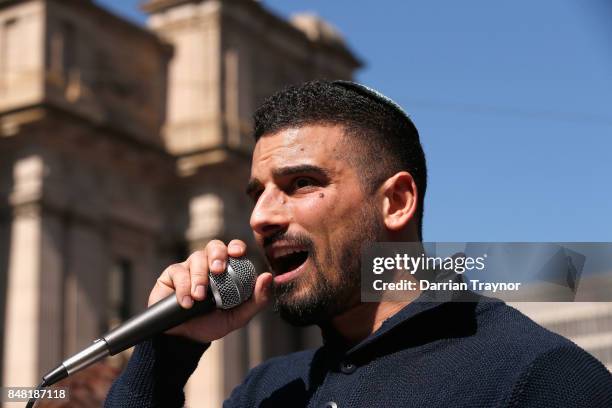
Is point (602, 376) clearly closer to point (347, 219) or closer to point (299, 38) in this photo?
point (347, 219)

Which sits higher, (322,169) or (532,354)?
(322,169)

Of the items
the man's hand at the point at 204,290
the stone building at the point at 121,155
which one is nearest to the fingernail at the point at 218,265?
the man's hand at the point at 204,290

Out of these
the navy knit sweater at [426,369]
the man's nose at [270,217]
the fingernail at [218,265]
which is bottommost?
the navy knit sweater at [426,369]

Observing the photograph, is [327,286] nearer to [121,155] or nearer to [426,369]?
[426,369]

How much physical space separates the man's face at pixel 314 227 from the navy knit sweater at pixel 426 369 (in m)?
0.17

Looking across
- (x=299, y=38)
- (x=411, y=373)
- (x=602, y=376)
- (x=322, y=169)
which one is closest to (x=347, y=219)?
(x=322, y=169)

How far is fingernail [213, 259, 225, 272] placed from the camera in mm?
3033

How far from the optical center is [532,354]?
2.76m

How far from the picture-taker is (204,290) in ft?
10.0

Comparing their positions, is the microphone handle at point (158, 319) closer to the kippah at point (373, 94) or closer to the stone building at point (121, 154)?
the kippah at point (373, 94)

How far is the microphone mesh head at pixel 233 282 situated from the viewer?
120 inches

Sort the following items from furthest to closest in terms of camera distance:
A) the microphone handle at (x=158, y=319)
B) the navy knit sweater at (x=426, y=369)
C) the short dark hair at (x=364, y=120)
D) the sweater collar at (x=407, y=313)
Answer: the short dark hair at (x=364, y=120) → the microphone handle at (x=158, y=319) → the sweater collar at (x=407, y=313) → the navy knit sweater at (x=426, y=369)

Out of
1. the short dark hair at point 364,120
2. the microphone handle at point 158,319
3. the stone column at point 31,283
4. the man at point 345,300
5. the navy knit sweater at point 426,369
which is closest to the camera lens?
the navy knit sweater at point 426,369

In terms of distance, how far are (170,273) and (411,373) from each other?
72 centimetres
